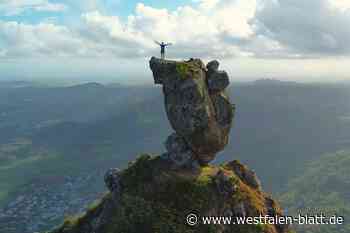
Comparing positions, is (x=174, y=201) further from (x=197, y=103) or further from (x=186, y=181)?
(x=197, y=103)

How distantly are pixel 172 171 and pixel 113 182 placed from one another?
41.5 feet

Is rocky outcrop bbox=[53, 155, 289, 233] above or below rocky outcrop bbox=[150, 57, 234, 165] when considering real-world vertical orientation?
below

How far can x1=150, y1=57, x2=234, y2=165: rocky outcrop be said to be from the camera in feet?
267

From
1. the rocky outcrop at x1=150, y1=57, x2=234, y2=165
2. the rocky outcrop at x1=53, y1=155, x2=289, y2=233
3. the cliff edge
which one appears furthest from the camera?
the rocky outcrop at x1=150, y1=57, x2=234, y2=165

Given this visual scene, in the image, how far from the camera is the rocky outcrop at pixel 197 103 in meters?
81.2

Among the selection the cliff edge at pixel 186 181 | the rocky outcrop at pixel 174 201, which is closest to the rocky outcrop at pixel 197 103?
the cliff edge at pixel 186 181

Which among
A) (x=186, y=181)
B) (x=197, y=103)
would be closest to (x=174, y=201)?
(x=186, y=181)

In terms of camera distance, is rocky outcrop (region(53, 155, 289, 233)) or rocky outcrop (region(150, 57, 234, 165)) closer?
rocky outcrop (region(53, 155, 289, 233))

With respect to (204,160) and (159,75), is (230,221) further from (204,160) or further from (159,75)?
(159,75)

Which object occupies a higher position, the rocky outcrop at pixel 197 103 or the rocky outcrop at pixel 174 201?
the rocky outcrop at pixel 197 103

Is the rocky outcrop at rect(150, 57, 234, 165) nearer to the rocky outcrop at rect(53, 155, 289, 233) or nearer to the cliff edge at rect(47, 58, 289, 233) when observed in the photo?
the cliff edge at rect(47, 58, 289, 233)

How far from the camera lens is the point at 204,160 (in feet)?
282

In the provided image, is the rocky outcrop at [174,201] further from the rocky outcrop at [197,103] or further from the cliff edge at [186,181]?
the rocky outcrop at [197,103]

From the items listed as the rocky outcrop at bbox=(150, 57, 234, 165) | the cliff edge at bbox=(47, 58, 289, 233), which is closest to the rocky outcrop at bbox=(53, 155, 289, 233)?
the cliff edge at bbox=(47, 58, 289, 233)
